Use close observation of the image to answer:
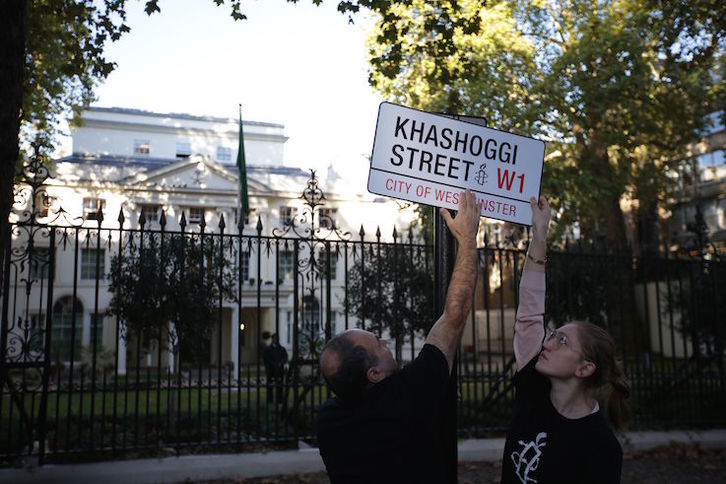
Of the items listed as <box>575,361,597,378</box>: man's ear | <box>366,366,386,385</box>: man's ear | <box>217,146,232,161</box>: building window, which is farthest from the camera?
<box>217,146,232,161</box>: building window

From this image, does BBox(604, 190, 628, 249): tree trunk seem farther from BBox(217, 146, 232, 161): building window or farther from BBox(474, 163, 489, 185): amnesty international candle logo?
BBox(217, 146, 232, 161): building window

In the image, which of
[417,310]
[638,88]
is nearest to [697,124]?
[638,88]

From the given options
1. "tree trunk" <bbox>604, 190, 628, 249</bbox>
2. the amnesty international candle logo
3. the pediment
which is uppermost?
the pediment

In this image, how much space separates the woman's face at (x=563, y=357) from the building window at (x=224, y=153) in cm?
4191

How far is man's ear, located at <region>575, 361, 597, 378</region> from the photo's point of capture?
271cm

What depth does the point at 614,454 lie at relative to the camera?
8.28ft

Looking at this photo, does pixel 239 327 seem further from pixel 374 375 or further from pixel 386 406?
pixel 386 406

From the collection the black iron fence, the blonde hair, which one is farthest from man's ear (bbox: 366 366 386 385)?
the black iron fence

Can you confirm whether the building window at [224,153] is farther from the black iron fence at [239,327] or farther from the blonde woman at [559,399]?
the blonde woman at [559,399]

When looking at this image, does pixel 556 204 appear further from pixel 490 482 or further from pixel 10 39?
pixel 10 39

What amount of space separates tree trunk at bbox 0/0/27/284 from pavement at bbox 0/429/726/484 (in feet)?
13.5

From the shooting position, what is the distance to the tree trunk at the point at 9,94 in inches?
145

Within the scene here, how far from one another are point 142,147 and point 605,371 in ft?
138

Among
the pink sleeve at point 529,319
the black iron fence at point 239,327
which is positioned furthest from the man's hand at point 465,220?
the black iron fence at point 239,327
